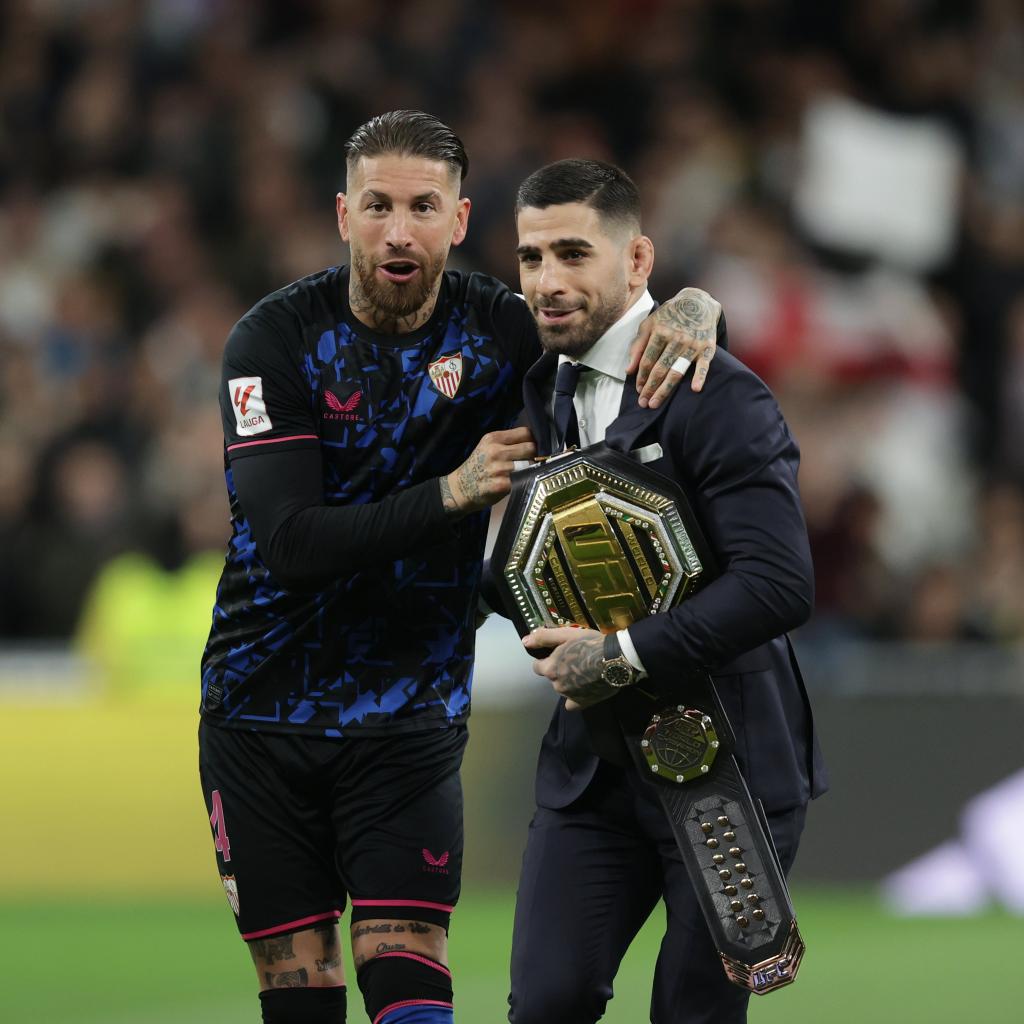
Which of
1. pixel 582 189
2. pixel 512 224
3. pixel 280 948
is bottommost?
pixel 280 948

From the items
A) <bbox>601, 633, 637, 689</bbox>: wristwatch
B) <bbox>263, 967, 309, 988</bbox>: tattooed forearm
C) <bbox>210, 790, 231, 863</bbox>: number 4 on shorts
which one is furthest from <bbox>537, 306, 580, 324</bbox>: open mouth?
<bbox>263, 967, 309, 988</bbox>: tattooed forearm

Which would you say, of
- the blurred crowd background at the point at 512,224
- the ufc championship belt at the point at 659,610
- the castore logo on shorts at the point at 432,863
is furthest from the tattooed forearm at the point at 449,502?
the blurred crowd background at the point at 512,224

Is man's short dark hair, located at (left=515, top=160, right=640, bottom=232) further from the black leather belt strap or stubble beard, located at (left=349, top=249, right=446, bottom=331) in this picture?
the black leather belt strap

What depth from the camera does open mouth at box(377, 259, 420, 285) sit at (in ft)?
14.3

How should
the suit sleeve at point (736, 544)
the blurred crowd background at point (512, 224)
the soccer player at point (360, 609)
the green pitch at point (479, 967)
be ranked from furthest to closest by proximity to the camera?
the blurred crowd background at point (512, 224), the green pitch at point (479, 967), the soccer player at point (360, 609), the suit sleeve at point (736, 544)

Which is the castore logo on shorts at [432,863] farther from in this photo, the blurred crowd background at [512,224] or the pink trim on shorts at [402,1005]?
the blurred crowd background at [512,224]

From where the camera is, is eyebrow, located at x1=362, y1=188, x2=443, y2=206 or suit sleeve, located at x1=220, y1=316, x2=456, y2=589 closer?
suit sleeve, located at x1=220, y1=316, x2=456, y2=589

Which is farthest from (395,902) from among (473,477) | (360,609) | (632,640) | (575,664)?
(473,477)

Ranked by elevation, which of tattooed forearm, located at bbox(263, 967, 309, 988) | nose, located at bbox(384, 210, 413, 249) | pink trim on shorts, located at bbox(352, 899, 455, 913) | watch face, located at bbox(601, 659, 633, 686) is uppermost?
nose, located at bbox(384, 210, 413, 249)

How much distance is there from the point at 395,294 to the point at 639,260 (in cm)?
55

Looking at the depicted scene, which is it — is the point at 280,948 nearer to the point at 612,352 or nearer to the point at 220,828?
the point at 220,828

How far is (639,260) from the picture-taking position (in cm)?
431

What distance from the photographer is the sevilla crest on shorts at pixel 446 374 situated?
4.46m

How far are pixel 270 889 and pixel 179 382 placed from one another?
22.7 ft
